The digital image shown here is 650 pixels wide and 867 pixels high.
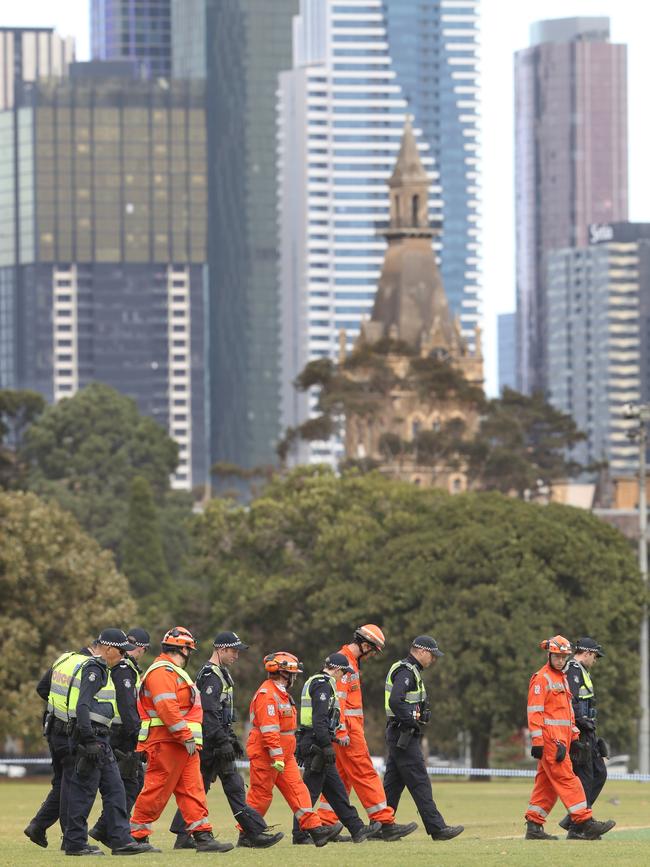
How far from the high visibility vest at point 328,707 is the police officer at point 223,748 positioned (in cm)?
74

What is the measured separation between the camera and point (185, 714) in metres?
25.1

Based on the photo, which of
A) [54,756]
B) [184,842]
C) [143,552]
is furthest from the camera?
[143,552]

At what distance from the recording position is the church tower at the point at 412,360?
13838cm

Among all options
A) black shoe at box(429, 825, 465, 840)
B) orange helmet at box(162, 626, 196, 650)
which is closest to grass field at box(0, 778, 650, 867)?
black shoe at box(429, 825, 465, 840)

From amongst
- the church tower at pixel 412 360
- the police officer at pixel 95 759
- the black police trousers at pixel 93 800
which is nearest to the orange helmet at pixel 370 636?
the police officer at pixel 95 759

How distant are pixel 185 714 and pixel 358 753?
252 centimetres

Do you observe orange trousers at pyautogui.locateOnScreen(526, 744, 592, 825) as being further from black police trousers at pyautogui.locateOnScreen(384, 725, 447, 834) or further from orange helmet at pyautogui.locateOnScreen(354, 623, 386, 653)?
orange helmet at pyautogui.locateOnScreen(354, 623, 386, 653)

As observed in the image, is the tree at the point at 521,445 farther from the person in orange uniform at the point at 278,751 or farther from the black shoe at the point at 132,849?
the black shoe at the point at 132,849

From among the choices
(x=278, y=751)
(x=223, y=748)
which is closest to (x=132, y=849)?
(x=223, y=748)

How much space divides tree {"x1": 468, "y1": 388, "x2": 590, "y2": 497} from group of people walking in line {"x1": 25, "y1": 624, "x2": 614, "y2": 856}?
104 meters

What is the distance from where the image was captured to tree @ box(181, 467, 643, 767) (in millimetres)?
70562

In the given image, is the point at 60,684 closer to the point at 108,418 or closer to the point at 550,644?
the point at 550,644

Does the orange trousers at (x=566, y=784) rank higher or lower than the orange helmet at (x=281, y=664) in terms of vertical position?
lower

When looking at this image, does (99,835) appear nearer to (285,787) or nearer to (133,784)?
(133,784)
